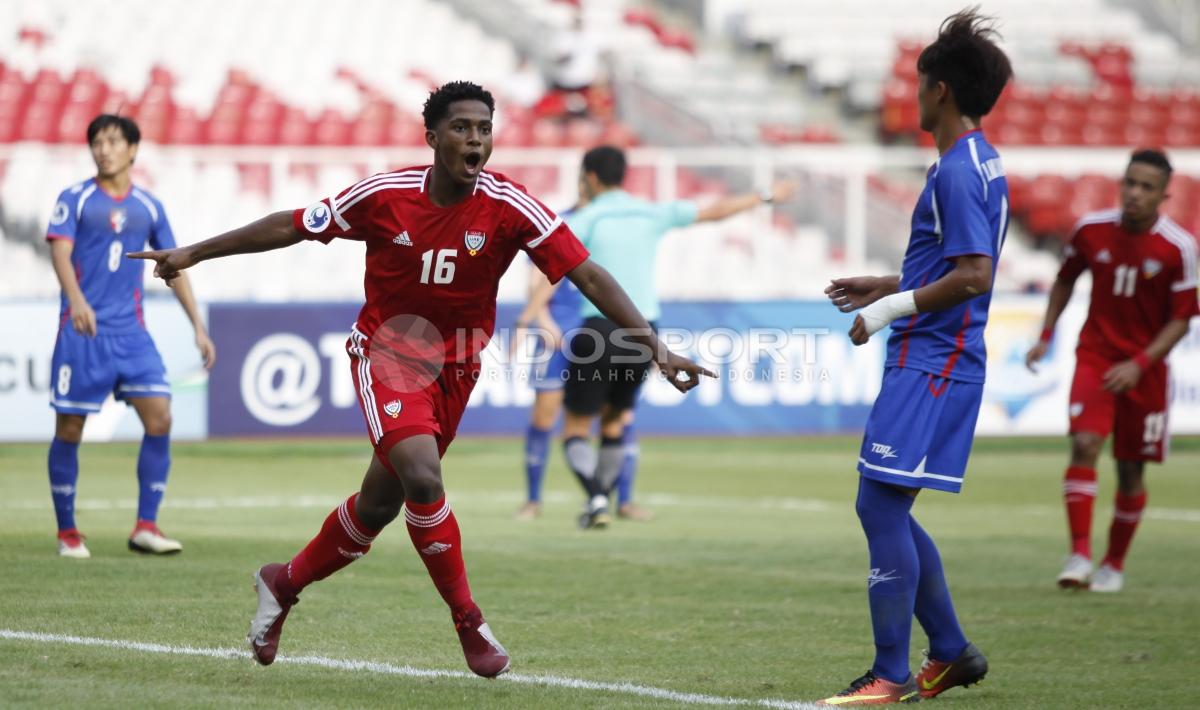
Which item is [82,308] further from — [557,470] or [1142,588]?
[557,470]

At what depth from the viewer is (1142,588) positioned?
932cm

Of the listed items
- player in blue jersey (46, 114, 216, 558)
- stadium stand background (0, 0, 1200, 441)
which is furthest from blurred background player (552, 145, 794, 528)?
stadium stand background (0, 0, 1200, 441)

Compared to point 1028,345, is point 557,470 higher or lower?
lower

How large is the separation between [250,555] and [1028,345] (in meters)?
10.8

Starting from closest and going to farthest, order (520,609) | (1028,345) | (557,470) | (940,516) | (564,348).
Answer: (520,609)
(564,348)
(940,516)
(557,470)
(1028,345)

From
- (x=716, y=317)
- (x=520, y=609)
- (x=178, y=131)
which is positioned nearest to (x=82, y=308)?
(x=520, y=609)

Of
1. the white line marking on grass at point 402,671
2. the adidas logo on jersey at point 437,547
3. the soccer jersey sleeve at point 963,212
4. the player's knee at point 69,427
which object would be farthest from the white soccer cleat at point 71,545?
the soccer jersey sleeve at point 963,212

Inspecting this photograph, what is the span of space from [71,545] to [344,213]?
3964 millimetres

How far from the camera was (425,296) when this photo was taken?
6.12 metres

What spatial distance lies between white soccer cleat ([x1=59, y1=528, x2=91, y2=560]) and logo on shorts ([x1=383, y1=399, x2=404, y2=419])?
3.71 m

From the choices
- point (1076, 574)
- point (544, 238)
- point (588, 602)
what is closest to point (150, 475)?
point (588, 602)

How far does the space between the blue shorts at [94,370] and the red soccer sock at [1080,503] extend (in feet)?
17.3

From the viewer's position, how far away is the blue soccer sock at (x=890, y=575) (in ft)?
19.5

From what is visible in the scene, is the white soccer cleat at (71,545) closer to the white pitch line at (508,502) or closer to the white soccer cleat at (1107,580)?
the white pitch line at (508,502)
